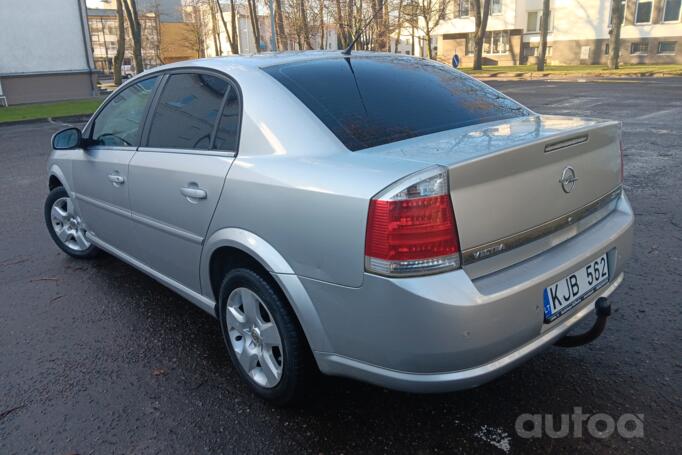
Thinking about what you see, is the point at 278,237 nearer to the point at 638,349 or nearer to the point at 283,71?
the point at 283,71

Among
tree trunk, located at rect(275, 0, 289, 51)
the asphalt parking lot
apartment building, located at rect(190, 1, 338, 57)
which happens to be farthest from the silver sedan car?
tree trunk, located at rect(275, 0, 289, 51)

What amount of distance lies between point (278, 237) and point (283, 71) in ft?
3.21

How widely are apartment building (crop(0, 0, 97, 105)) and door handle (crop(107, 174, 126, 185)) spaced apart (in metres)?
24.8

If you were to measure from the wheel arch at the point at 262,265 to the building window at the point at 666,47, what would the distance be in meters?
43.7

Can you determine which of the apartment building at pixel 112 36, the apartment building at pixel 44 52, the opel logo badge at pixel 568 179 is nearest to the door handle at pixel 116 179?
the opel logo badge at pixel 568 179

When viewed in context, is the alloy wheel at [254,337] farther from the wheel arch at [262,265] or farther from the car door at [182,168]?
the car door at [182,168]

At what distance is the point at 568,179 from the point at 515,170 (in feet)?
1.20

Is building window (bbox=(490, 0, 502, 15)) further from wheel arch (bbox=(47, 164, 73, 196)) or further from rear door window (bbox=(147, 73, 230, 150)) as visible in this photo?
rear door window (bbox=(147, 73, 230, 150))

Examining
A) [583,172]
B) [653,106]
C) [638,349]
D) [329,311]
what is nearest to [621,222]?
[583,172]

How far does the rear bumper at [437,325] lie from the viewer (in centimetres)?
193

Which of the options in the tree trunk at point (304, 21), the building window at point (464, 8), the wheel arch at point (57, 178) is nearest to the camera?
the wheel arch at point (57, 178)

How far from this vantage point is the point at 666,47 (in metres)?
38.2

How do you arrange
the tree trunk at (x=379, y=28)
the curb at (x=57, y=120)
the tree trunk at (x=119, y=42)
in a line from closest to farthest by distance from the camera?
the curb at (x=57, y=120)
the tree trunk at (x=119, y=42)
the tree trunk at (x=379, y=28)

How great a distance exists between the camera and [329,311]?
7.07ft
